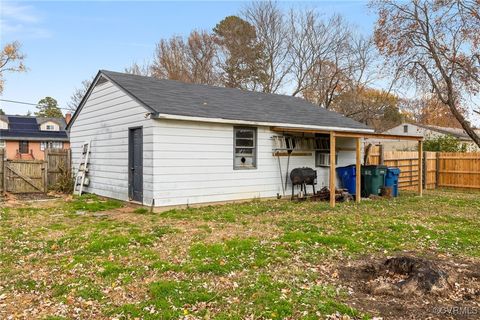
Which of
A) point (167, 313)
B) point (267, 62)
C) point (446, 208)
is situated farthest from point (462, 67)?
point (267, 62)

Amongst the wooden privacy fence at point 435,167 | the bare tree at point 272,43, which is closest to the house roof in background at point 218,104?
the wooden privacy fence at point 435,167

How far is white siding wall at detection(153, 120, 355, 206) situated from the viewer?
→ 31.4ft

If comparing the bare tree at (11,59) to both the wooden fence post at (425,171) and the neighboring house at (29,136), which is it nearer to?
the neighboring house at (29,136)

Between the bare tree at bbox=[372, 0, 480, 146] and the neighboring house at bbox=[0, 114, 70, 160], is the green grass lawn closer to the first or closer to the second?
the bare tree at bbox=[372, 0, 480, 146]

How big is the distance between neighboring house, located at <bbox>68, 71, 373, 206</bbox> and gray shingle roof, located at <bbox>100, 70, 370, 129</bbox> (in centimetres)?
4

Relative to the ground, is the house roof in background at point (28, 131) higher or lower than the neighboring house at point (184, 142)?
higher

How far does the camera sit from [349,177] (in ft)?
42.4

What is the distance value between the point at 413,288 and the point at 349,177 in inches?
360

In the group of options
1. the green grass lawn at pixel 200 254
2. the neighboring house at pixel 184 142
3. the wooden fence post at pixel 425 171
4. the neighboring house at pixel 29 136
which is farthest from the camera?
the neighboring house at pixel 29 136

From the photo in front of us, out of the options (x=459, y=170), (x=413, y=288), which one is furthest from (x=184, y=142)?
(x=459, y=170)

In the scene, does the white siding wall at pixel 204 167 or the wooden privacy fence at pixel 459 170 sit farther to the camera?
the wooden privacy fence at pixel 459 170

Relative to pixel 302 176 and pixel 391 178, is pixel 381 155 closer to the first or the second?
pixel 391 178

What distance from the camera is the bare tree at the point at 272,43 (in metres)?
28.2

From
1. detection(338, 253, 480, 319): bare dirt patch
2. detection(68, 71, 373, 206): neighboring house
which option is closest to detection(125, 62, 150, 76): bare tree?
detection(68, 71, 373, 206): neighboring house
